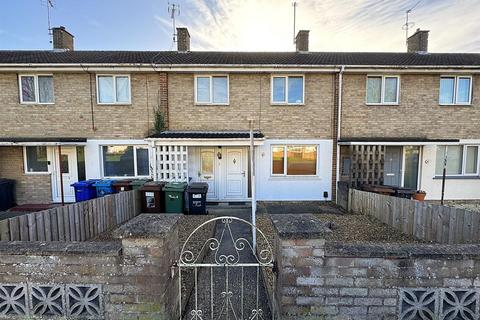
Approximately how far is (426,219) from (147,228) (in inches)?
264

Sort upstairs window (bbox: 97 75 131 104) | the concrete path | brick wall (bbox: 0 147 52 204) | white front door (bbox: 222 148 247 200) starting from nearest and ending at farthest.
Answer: the concrete path, upstairs window (bbox: 97 75 131 104), brick wall (bbox: 0 147 52 204), white front door (bbox: 222 148 247 200)

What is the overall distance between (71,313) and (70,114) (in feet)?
31.9

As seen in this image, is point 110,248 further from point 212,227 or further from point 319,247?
point 212,227

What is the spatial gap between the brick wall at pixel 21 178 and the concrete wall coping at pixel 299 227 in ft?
37.4

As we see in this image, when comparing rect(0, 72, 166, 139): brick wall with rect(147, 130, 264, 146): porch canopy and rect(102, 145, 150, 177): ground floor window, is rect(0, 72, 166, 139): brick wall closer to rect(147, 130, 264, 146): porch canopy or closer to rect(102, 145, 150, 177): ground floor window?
rect(102, 145, 150, 177): ground floor window

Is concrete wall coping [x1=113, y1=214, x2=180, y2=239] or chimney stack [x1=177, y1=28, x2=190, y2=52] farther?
chimney stack [x1=177, y1=28, x2=190, y2=52]

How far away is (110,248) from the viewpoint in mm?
2348

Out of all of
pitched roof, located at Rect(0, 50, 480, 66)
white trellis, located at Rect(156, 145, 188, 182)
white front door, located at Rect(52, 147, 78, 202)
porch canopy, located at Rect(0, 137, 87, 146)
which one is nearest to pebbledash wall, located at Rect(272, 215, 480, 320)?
white trellis, located at Rect(156, 145, 188, 182)

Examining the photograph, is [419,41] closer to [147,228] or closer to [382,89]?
[382,89]

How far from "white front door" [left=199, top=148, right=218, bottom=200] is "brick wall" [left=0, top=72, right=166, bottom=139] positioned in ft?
8.48

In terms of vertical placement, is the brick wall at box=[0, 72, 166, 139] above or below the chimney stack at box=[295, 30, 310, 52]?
below

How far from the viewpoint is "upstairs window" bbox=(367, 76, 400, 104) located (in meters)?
10.0

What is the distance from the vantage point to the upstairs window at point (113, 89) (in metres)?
9.73

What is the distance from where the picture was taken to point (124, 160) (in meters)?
9.98
